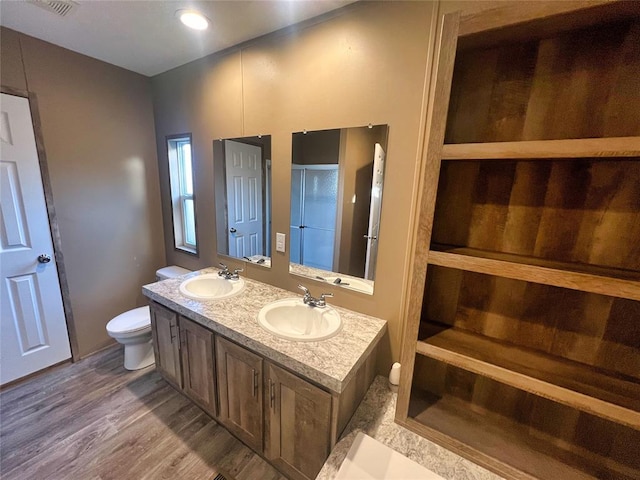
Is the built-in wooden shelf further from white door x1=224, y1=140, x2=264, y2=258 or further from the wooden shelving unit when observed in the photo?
white door x1=224, y1=140, x2=264, y2=258

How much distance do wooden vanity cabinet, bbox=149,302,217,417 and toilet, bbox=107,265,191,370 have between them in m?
0.31

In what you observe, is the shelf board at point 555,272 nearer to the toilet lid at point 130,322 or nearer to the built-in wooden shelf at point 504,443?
the built-in wooden shelf at point 504,443

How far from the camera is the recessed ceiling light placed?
1.39m

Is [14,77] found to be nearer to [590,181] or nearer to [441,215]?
[441,215]

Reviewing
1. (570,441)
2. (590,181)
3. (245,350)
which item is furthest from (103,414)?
(590,181)

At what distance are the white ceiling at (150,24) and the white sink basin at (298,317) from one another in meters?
1.64

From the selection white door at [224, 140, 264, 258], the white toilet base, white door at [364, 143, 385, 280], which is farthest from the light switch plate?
the white toilet base

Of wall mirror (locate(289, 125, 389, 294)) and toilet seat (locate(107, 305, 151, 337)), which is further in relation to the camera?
toilet seat (locate(107, 305, 151, 337))

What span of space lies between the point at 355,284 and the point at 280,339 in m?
0.55

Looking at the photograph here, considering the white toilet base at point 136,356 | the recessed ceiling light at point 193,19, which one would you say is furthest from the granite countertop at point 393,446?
the recessed ceiling light at point 193,19

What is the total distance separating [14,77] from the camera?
1681mm

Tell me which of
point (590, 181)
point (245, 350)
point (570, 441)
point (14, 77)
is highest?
point (14, 77)

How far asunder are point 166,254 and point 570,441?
324 centimetres

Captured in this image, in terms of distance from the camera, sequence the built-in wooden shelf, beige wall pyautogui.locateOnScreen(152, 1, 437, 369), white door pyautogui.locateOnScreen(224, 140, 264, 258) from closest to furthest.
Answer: the built-in wooden shelf, beige wall pyautogui.locateOnScreen(152, 1, 437, 369), white door pyautogui.locateOnScreen(224, 140, 264, 258)
